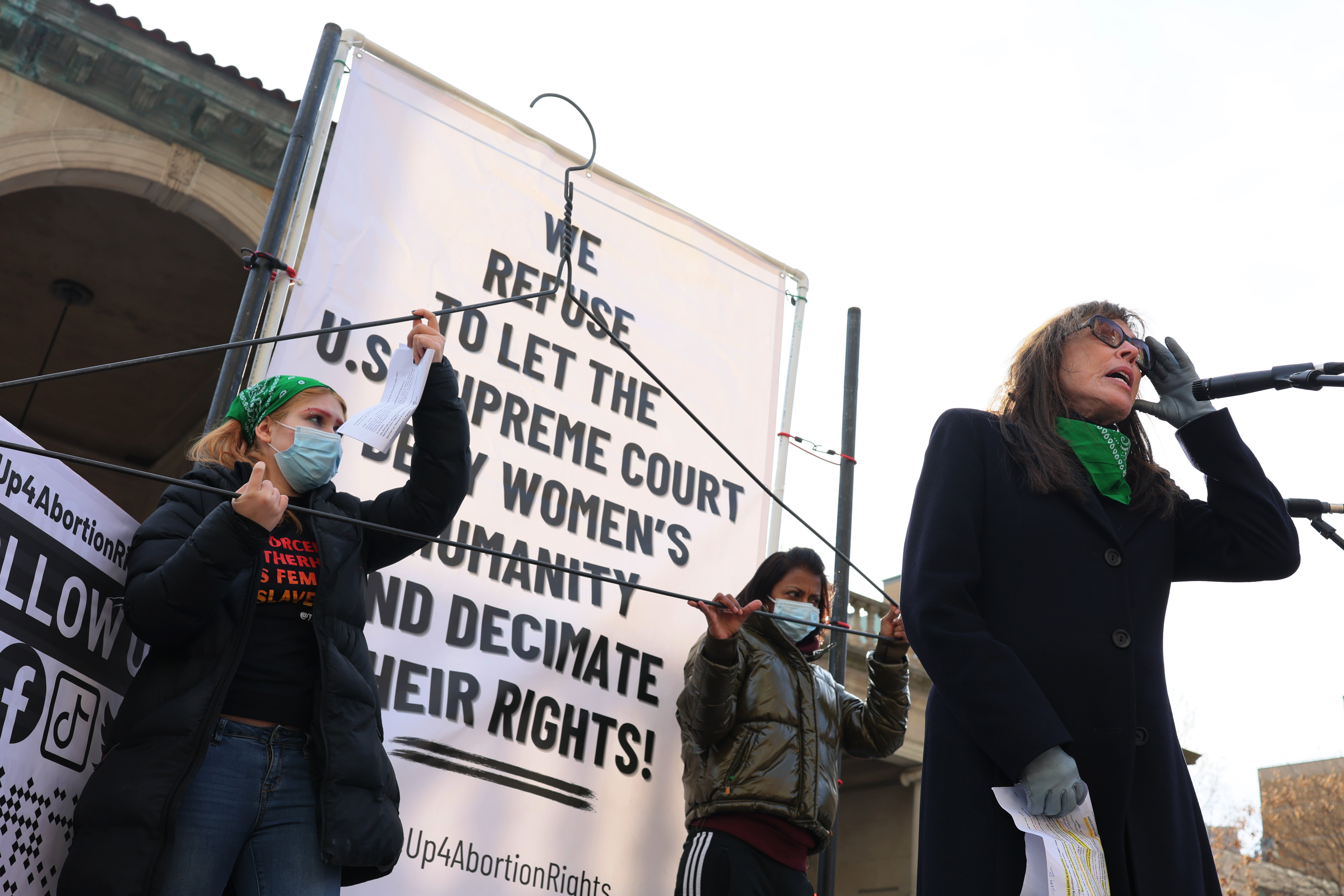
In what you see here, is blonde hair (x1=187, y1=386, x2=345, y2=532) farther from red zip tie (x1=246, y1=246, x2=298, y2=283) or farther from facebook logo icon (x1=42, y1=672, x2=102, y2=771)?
red zip tie (x1=246, y1=246, x2=298, y2=283)

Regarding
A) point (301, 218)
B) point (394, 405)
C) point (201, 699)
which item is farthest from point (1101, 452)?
point (301, 218)

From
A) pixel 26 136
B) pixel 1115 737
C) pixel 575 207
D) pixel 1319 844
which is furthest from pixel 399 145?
pixel 1319 844

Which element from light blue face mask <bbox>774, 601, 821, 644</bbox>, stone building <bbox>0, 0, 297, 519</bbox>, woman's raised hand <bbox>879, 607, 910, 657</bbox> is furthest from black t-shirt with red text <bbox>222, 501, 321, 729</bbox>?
stone building <bbox>0, 0, 297, 519</bbox>

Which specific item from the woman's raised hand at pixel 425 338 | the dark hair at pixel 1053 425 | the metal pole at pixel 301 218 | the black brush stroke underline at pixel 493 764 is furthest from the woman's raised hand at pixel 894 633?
the metal pole at pixel 301 218

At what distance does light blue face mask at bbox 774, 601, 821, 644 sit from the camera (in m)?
3.45

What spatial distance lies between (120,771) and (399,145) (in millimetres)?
2380

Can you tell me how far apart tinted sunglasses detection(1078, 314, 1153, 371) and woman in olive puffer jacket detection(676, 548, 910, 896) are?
1.00 m

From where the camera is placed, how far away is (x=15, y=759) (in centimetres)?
191

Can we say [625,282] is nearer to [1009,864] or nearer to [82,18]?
[1009,864]

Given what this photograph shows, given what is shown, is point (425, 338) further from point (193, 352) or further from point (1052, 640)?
point (1052, 640)

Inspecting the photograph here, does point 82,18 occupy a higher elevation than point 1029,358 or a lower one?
higher

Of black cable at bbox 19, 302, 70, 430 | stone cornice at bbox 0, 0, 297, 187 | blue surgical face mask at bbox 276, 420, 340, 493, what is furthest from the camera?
black cable at bbox 19, 302, 70, 430

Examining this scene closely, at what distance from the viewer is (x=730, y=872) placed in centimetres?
298

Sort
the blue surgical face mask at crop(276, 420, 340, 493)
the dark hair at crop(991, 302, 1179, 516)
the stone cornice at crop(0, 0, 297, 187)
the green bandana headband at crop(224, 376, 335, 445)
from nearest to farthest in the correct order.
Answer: the dark hair at crop(991, 302, 1179, 516) < the blue surgical face mask at crop(276, 420, 340, 493) < the green bandana headband at crop(224, 376, 335, 445) < the stone cornice at crop(0, 0, 297, 187)
